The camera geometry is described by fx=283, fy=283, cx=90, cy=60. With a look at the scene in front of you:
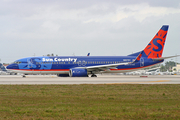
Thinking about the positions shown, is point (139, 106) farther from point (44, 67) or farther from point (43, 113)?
point (44, 67)

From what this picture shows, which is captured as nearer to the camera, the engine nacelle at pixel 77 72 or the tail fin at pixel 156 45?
the engine nacelle at pixel 77 72

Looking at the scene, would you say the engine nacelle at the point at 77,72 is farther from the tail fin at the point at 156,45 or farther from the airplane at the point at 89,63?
the tail fin at the point at 156,45

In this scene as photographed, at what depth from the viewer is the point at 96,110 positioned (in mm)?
13195

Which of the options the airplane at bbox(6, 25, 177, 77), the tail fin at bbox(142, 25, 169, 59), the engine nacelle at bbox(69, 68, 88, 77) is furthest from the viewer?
the tail fin at bbox(142, 25, 169, 59)

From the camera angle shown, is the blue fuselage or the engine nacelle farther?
the blue fuselage

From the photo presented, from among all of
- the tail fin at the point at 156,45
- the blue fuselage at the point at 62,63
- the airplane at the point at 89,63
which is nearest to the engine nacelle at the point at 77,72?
the airplane at the point at 89,63

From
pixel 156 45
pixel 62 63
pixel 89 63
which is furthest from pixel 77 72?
pixel 156 45

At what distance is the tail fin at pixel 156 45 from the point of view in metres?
53.5

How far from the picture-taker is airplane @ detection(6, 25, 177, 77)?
49.4 m

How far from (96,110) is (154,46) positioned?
1667 inches

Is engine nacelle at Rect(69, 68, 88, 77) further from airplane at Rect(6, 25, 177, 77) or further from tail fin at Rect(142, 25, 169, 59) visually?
tail fin at Rect(142, 25, 169, 59)

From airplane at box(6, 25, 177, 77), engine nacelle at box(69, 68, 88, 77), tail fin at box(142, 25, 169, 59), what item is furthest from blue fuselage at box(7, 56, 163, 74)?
engine nacelle at box(69, 68, 88, 77)

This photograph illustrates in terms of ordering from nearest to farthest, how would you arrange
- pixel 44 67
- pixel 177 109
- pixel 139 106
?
pixel 177 109 < pixel 139 106 < pixel 44 67

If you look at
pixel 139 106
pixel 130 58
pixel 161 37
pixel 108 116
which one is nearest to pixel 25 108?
pixel 108 116
